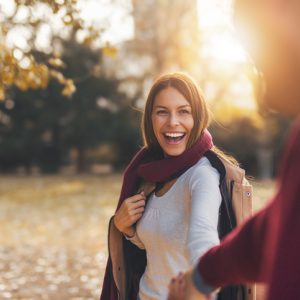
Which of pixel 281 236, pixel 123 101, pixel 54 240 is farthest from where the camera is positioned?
pixel 123 101

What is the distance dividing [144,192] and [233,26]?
1575 millimetres

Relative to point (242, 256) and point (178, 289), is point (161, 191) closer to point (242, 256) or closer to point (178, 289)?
point (178, 289)

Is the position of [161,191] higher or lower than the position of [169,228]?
higher

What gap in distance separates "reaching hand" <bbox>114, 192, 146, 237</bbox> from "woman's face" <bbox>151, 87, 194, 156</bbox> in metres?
0.24

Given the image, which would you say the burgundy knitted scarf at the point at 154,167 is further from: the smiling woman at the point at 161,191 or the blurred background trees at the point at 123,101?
the blurred background trees at the point at 123,101

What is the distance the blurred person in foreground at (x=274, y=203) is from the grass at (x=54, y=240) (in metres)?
2.43

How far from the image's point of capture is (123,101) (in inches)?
1252

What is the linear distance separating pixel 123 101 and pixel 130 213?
29116 mm

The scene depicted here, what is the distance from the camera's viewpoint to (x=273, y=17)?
4.22ft

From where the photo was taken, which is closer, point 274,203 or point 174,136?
point 274,203

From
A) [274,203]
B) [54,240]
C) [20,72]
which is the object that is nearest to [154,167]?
[274,203]

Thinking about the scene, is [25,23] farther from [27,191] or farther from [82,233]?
[27,191]

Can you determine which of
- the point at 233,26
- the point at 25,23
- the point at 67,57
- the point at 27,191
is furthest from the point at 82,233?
the point at 67,57

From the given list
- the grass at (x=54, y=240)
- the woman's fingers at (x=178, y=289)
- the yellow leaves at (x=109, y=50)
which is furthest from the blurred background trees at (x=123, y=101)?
the woman's fingers at (x=178, y=289)
